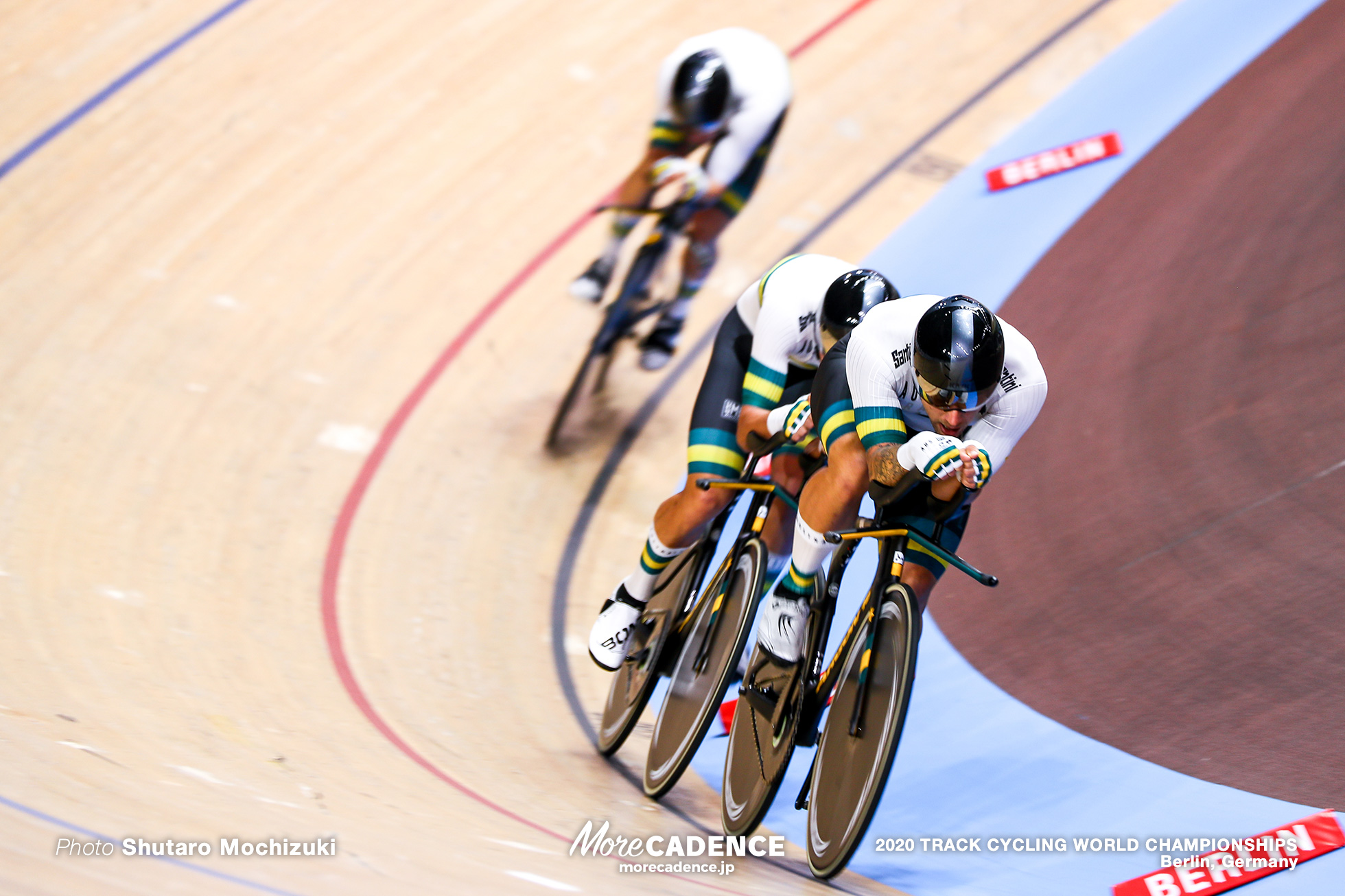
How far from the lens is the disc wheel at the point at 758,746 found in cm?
260

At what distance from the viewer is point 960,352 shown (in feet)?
7.03

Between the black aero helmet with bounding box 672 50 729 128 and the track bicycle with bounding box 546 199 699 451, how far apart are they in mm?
312

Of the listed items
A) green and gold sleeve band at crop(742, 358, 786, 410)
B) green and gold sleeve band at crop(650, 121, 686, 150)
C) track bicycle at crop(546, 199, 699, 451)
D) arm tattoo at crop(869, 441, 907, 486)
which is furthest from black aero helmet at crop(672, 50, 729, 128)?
arm tattoo at crop(869, 441, 907, 486)

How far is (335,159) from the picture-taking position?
5.79 m

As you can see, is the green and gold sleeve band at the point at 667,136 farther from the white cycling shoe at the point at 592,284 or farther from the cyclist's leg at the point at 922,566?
the cyclist's leg at the point at 922,566

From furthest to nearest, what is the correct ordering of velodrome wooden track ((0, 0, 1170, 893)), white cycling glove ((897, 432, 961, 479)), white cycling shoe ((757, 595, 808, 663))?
white cycling shoe ((757, 595, 808, 663)), velodrome wooden track ((0, 0, 1170, 893)), white cycling glove ((897, 432, 961, 479))

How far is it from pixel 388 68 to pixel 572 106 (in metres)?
1.01

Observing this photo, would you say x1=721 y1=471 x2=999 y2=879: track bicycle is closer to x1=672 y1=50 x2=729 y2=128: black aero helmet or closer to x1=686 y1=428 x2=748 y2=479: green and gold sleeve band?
x1=686 y1=428 x2=748 y2=479: green and gold sleeve band

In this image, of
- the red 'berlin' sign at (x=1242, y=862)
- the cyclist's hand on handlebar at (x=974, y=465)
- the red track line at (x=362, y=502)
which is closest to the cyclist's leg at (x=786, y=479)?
the cyclist's hand on handlebar at (x=974, y=465)

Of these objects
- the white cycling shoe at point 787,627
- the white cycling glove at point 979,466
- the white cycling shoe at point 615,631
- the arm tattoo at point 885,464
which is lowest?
the white cycling shoe at point 615,631

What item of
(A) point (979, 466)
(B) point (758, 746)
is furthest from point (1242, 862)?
(A) point (979, 466)

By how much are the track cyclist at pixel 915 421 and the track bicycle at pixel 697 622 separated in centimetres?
17

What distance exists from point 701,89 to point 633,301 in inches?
33.1

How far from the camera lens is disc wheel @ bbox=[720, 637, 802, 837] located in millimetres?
2602
